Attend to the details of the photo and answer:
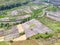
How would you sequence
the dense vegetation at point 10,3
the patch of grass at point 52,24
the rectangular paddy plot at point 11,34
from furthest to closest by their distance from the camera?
1. the dense vegetation at point 10,3
2. the patch of grass at point 52,24
3. the rectangular paddy plot at point 11,34

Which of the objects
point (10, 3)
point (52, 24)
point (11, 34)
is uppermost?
point (52, 24)

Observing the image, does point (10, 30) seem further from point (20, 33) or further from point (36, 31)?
point (36, 31)

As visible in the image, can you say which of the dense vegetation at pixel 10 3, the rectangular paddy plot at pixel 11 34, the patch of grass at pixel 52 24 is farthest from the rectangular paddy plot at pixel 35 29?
the dense vegetation at pixel 10 3

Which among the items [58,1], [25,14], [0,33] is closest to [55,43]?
[0,33]

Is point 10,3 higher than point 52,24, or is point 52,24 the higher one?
point 52,24

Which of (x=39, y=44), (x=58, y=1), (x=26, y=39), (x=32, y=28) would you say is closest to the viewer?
(x=39, y=44)

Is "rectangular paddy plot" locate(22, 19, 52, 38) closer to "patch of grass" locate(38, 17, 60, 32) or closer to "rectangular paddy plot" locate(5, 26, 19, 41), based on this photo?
"patch of grass" locate(38, 17, 60, 32)

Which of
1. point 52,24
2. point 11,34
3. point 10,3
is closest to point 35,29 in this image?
point 11,34

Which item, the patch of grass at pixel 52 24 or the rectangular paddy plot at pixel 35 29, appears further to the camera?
the patch of grass at pixel 52 24

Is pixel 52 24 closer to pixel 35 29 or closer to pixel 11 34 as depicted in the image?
pixel 35 29

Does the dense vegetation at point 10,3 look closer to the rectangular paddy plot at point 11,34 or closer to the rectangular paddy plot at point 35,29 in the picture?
the rectangular paddy plot at point 35,29

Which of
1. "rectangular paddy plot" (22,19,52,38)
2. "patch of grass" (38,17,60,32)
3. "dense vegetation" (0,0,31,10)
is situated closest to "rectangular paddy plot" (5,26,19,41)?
"rectangular paddy plot" (22,19,52,38)
